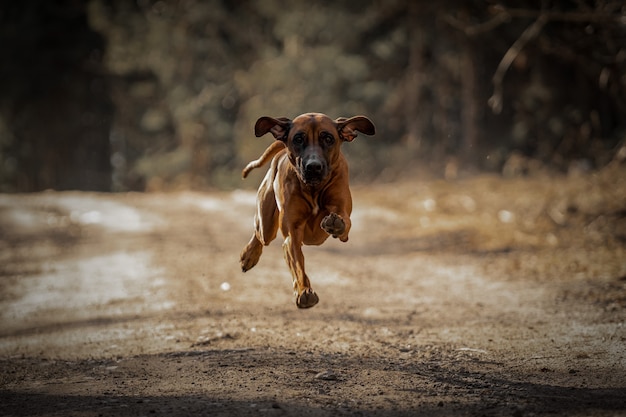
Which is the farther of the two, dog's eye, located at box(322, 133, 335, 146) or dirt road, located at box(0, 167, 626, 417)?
dog's eye, located at box(322, 133, 335, 146)

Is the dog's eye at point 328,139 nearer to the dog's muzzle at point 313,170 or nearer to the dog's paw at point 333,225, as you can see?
the dog's muzzle at point 313,170

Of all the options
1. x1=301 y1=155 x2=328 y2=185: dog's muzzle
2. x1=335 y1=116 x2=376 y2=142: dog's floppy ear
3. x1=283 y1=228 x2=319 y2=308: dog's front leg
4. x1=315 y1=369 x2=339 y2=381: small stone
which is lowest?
x1=315 y1=369 x2=339 y2=381: small stone

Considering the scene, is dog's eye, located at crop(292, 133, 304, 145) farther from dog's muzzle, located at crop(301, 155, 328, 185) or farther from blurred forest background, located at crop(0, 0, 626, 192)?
blurred forest background, located at crop(0, 0, 626, 192)

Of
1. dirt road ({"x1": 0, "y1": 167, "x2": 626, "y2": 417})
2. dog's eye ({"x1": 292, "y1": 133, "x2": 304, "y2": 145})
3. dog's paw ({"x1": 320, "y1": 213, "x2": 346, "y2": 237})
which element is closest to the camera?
dirt road ({"x1": 0, "y1": 167, "x2": 626, "y2": 417})

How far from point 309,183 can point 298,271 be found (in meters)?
0.68

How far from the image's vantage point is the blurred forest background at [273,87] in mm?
24125

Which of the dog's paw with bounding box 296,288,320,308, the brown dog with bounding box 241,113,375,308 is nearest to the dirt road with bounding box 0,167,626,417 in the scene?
the dog's paw with bounding box 296,288,320,308

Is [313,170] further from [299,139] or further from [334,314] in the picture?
[334,314]

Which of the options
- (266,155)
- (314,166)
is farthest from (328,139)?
(266,155)

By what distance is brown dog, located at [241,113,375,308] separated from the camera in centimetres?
516

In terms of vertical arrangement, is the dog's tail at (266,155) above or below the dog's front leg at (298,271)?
above

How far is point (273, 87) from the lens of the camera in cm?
2517

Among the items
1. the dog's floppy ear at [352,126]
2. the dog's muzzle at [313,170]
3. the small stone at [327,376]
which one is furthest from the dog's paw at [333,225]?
the small stone at [327,376]

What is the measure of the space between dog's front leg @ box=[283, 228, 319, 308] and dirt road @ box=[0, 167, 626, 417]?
534mm
